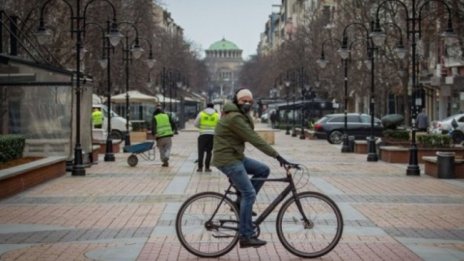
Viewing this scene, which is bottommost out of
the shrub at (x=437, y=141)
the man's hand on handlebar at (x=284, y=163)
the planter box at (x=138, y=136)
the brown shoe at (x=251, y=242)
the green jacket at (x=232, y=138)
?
the brown shoe at (x=251, y=242)

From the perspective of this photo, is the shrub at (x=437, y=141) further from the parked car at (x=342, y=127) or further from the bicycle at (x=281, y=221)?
→ the bicycle at (x=281, y=221)

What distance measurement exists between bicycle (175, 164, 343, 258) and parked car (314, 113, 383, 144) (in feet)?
109

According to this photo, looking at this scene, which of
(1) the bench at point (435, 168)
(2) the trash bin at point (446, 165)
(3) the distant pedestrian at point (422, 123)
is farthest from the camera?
(3) the distant pedestrian at point (422, 123)

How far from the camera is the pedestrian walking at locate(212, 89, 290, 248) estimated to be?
9789 mm

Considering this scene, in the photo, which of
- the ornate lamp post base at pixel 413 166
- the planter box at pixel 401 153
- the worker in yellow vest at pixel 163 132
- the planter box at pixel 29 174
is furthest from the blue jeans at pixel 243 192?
the planter box at pixel 401 153

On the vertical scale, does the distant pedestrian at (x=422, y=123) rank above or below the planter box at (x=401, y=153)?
above

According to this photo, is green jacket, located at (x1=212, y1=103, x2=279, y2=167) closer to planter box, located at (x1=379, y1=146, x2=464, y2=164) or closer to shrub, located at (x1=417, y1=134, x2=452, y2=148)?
planter box, located at (x1=379, y1=146, x2=464, y2=164)

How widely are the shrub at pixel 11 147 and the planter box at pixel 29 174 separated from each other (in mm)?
541

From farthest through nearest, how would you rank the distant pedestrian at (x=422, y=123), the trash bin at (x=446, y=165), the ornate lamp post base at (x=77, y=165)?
the distant pedestrian at (x=422, y=123) < the ornate lamp post base at (x=77, y=165) < the trash bin at (x=446, y=165)

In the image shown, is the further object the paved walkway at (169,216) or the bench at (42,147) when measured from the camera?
the bench at (42,147)

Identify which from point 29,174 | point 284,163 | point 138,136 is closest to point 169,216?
point 284,163

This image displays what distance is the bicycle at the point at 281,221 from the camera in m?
9.95

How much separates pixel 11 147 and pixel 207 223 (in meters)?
11.4

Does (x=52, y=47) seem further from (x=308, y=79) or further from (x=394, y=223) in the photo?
(x=308, y=79)
